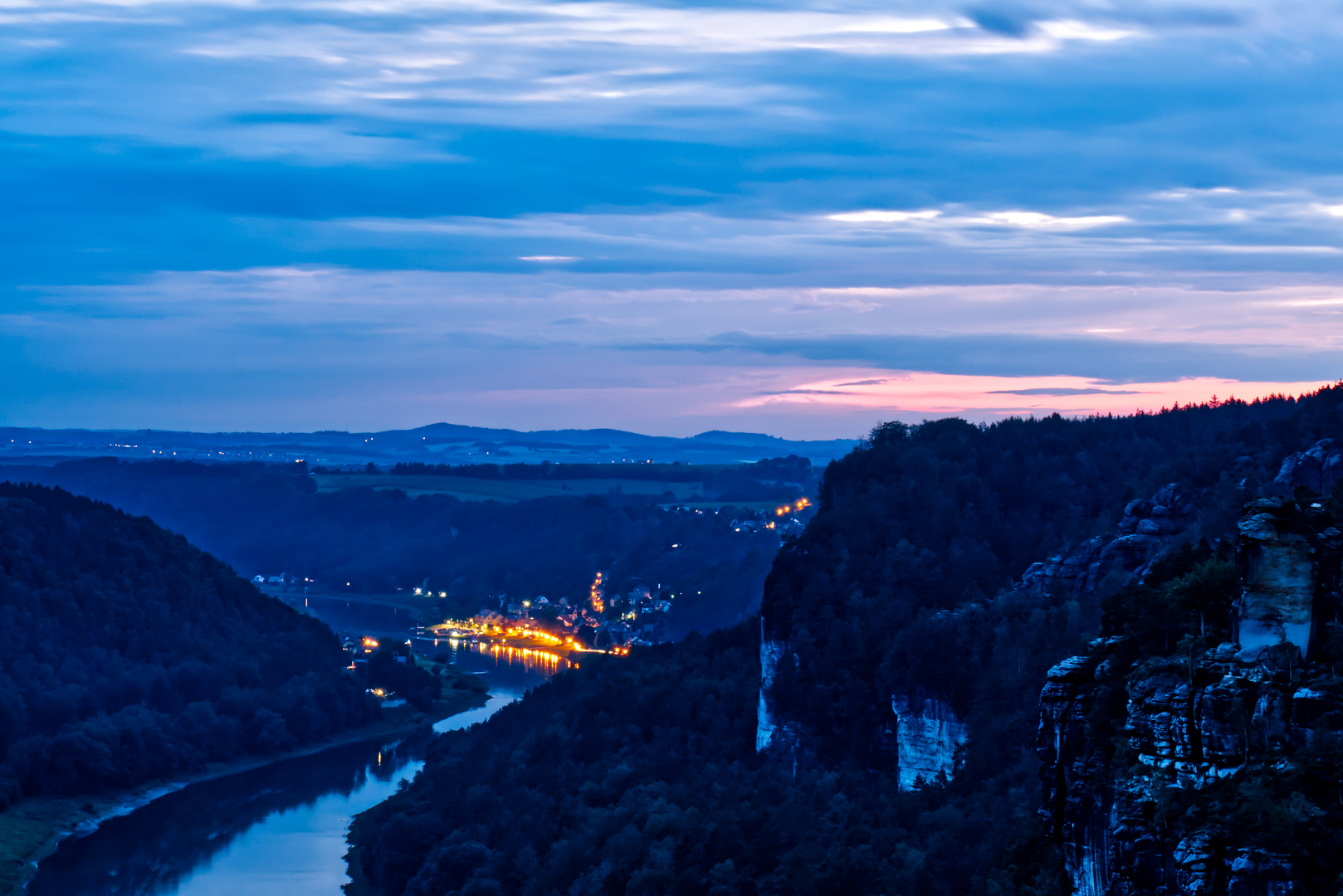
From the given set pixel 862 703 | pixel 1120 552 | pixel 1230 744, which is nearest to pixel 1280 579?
pixel 1230 744

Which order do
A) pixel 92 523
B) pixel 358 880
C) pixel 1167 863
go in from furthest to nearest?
pixel 92 523, pixel 358 880, pixel 1167 863

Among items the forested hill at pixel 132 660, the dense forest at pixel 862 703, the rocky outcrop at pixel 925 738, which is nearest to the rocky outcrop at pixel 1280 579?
the dense forest at pixel 862 703

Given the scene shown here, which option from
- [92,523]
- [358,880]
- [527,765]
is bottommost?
[358,880]

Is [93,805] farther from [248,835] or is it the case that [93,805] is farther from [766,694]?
[766,694]

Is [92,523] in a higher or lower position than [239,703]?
higher

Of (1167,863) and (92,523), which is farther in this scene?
(92,523)

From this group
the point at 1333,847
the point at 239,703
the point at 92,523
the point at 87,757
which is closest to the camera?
the point at 1333,847

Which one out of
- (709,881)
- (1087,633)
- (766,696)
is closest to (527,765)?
(766,696)

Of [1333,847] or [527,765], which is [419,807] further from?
[1333,847]
